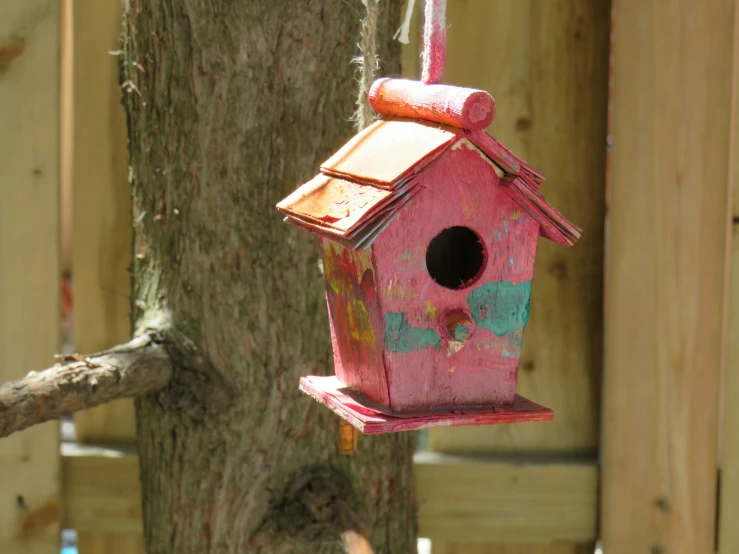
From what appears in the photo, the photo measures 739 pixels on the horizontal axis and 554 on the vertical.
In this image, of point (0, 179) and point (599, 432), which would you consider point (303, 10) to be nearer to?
point (0, 179)

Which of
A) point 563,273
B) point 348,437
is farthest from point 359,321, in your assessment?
point 563,273

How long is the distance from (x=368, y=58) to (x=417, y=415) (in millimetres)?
464

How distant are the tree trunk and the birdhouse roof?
0.36 m

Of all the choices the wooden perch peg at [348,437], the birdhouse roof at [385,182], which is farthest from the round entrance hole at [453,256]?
the wooden perch peg at [348,437]

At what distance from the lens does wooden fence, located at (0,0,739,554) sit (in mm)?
2094

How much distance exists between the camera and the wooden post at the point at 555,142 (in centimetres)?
214

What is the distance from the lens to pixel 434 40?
1211 millimetres

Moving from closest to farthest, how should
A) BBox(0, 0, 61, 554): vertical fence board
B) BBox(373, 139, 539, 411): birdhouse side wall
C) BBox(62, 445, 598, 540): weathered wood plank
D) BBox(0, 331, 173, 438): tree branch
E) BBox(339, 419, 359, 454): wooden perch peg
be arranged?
BBox(373, 139, 539, 411): birdhouse side wall, BBox(0, 331, 173, 438): tree branch, BBox(339, 419, 359, 454): wooden perch peg, BBox(0, 0, 61, 554): vertical fence board, BBox(62, 445, 598, 540): weathered wood plank

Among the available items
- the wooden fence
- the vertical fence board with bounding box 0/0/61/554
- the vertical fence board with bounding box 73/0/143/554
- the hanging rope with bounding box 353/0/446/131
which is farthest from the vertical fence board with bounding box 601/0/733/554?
the vertical fence board with bounding box 0/0/61/554

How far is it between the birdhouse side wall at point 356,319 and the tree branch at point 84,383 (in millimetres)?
381

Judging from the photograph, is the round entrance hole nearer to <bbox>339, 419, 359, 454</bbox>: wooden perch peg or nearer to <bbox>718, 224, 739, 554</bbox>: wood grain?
<bbox>339, 419, 359, 454</bbox>: wooden perch peg

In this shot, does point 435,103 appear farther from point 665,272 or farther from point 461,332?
point 665,272

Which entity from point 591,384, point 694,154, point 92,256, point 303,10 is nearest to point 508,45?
point 694,154

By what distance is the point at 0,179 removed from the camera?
210 cm
